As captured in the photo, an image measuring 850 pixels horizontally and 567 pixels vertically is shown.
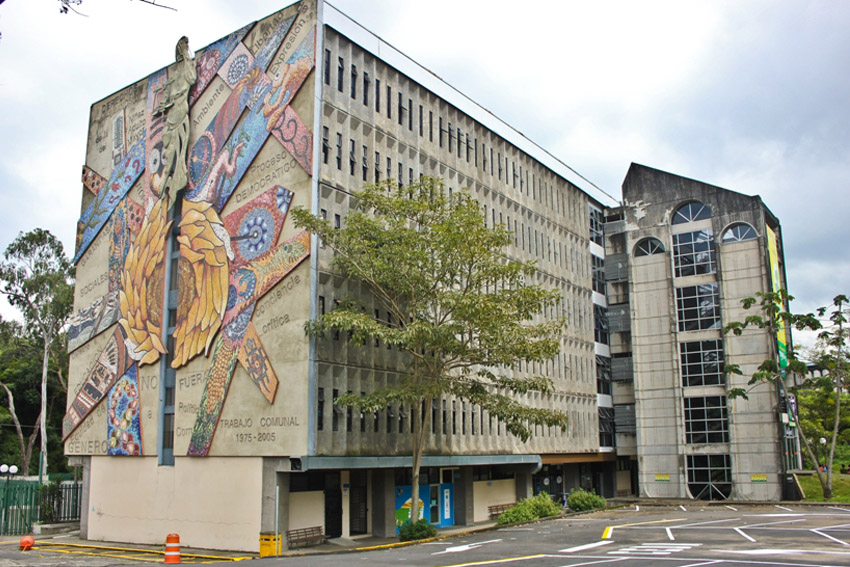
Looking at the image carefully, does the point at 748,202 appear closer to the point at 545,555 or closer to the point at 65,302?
the point at 545,555

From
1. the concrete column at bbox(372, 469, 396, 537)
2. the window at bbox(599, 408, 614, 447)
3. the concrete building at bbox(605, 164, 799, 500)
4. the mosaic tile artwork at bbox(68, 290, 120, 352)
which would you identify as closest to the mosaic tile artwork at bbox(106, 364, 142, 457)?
the mosaic tile artwork at bbox(68, 290, 120, 352)

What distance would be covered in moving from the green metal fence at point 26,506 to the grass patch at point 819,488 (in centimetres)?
3804

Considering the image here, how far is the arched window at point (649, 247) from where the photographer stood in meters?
50.6

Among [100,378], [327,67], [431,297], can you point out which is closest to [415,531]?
[431,297]

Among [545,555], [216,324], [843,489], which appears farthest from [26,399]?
[843,489]

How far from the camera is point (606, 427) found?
49500 millimetres

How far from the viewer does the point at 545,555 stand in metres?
21.0

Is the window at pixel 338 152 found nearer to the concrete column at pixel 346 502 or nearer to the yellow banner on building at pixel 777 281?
the concrete column at pixel 346 502

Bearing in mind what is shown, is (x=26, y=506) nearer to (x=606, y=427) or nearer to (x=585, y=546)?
(x=585, y=546)

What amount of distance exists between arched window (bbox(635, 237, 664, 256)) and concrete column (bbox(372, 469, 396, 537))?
87.5 feet

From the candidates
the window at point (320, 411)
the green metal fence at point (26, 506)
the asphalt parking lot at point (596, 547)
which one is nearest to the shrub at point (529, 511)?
the asphalt parking lot at point (596, 547)

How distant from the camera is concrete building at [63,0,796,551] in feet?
90.1

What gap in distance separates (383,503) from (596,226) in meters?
27.6

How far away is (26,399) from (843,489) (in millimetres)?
54974
